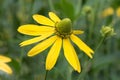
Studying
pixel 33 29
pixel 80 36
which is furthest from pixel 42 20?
pixel 80 36

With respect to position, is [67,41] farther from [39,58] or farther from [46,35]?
[39,58]

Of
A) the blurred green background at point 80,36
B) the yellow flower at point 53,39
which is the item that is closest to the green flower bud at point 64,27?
the yellow flower at point 53,39

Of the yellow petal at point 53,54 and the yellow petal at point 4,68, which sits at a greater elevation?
the yellow petal at point 53,54

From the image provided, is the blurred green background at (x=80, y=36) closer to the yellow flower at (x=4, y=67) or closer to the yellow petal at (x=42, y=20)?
the yellow petal at (x=42, y=20)

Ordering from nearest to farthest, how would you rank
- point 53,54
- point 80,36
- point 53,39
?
1. point 53,54
2. point 53,39
3. point 80,36

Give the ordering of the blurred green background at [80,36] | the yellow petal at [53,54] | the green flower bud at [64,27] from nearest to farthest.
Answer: the yellow petal at [53,54] < the green flower bud at [64,27] < the blurred green background at [80,36]

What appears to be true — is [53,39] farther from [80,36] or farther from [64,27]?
[80,36]

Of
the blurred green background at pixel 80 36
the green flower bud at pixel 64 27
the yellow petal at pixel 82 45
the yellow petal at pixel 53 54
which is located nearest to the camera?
the yellow petal at pixel 53 54
